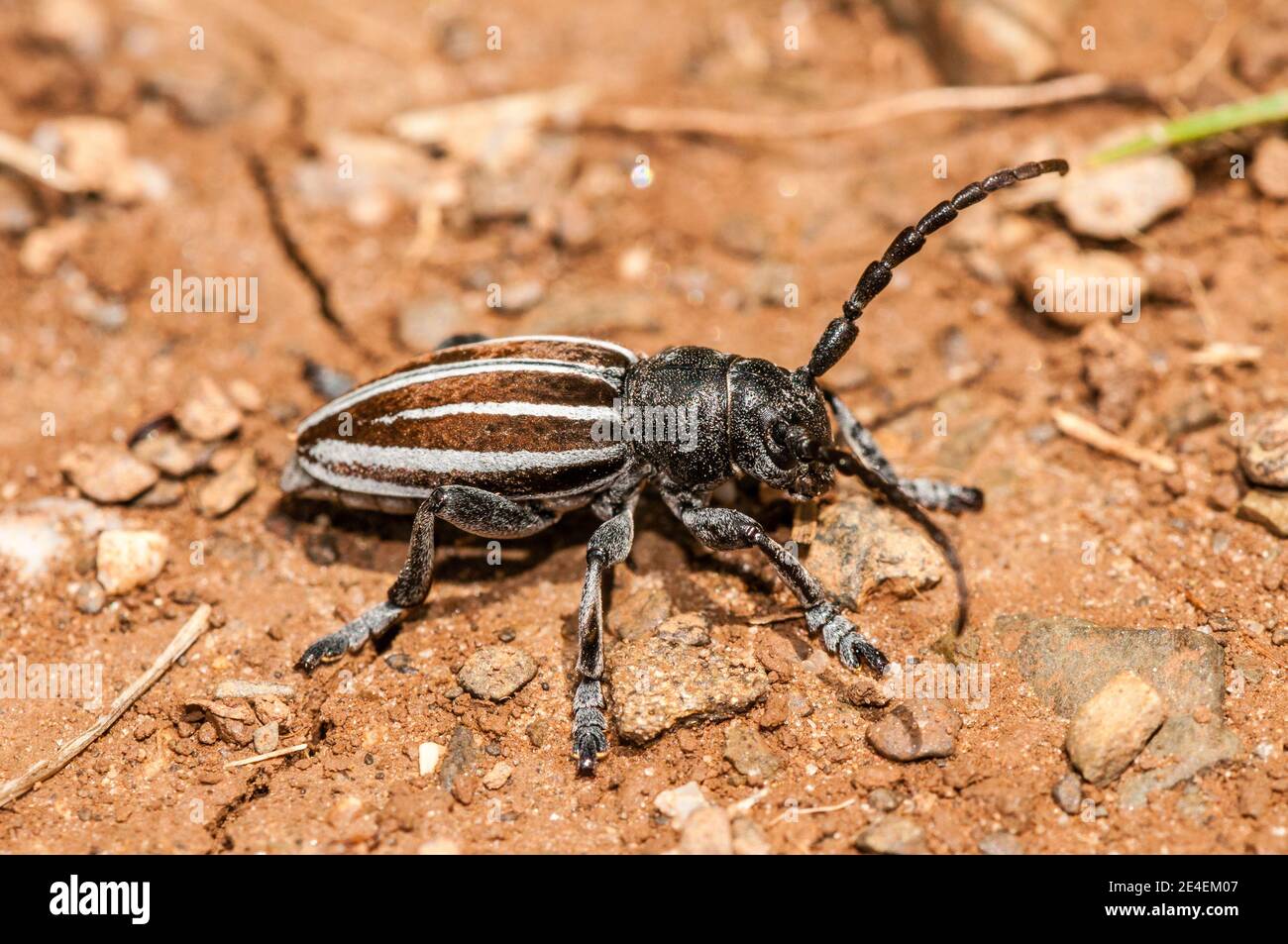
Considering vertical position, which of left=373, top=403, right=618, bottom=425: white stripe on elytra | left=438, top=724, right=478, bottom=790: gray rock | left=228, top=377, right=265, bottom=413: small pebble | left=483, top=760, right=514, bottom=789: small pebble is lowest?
left=483, top=760, right=514, bottom=789: small pebble

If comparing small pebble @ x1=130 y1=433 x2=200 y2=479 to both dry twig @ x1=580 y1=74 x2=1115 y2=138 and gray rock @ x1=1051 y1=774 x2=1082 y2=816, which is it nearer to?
dry twig @ x1=580 y1=74 x2=1115 y2=138

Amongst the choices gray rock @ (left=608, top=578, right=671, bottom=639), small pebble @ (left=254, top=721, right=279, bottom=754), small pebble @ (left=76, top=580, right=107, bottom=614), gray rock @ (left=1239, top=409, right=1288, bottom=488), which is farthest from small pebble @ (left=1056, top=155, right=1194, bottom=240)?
small pebble @ (left=76, top=580, right=107, bottom=614)

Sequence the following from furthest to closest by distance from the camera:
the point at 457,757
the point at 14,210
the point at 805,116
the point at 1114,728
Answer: the point at 805,116 → the point at 14,210 → the point at 457,757 → the point at 1114,728

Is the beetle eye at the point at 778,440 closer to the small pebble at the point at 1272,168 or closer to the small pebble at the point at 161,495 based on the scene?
the small pebble at the point at 161,495

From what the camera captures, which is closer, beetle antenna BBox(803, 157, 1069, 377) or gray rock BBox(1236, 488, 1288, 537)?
beetle antenna BBox(803, 157, 1069, 377)

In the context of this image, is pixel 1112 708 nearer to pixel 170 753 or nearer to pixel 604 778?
pixel 604 778

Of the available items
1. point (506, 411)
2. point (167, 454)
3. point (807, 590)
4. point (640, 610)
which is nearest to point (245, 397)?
point (167, 454)

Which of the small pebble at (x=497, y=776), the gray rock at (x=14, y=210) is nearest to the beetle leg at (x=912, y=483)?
the small pebble at (x=497, y=776)

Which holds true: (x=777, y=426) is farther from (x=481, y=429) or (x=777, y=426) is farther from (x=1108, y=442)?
(x=1108, y=442)
